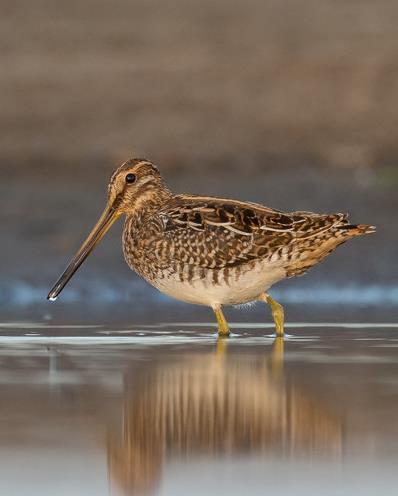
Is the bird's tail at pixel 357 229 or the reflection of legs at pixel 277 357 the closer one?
the reflection of legs at pixel 277 357

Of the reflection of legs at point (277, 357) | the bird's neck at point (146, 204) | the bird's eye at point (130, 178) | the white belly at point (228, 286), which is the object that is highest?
the bird's eye at point (130, 178)

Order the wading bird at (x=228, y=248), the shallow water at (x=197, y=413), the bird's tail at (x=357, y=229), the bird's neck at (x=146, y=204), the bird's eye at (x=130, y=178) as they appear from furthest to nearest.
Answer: the bird's eye at (x=130, y=178)
the bird's neck at (x=146, y=204)
the wading bird at (x=228, y=248)
the bird's tail at (x=357, y=229)
the shallow water at (x=197, y=413)

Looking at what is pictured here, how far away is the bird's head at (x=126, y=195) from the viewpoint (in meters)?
12.8

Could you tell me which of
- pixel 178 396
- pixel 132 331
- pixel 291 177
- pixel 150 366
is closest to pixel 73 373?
pixel 150 366

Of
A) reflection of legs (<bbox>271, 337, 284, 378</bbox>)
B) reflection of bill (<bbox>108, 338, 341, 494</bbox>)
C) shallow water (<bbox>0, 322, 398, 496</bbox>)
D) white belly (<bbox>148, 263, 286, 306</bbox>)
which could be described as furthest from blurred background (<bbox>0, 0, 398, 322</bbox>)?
reflection of bill (<bbox>108, 338, 341, 494</bbox>)

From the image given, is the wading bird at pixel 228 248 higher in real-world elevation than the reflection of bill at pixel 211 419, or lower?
higher

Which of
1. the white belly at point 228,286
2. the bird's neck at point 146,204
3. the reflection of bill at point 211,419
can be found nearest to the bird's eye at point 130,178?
the bird's neck at point 146,204

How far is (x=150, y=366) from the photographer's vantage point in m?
9.85

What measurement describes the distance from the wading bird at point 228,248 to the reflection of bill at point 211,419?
1.99 m

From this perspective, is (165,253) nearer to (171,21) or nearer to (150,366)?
(150,366)

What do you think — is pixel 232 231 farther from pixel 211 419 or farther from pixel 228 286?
pixel 211 419

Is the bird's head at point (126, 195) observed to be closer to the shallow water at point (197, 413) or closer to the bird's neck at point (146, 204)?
the bird's neck at point (146, 204)

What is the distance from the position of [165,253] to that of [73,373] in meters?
2.62

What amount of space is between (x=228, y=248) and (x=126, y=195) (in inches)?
44.3
